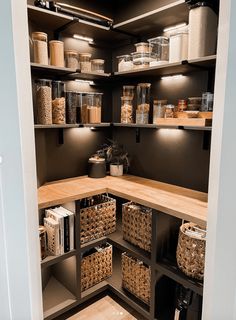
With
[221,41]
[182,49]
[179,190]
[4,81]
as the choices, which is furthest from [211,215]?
[182,49]

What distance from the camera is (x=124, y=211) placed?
6.47ft

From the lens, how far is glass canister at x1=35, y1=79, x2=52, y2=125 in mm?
1815

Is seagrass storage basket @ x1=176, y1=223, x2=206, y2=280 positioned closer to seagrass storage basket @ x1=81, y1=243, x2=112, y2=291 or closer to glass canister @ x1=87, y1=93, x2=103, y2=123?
seagrass storage basket @ x1=81, y1=243, x2=112, y2=291

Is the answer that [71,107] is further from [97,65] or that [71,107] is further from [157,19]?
[157,19]

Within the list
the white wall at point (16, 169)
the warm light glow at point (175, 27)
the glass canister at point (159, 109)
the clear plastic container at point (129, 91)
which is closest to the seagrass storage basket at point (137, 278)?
the white wall at point (16, 169)

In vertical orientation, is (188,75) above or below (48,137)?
above

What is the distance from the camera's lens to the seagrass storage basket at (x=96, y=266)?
1.99m

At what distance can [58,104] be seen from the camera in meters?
1.92

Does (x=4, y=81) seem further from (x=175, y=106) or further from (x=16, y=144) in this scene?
(x=175, y=106)

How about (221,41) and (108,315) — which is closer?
(221,41)

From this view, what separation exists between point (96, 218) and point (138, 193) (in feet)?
1.43

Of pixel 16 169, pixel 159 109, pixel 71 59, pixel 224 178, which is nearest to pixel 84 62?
pixel 71 59

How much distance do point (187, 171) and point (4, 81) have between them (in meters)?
1.54

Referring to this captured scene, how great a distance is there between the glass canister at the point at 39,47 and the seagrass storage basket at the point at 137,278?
1623 mm
